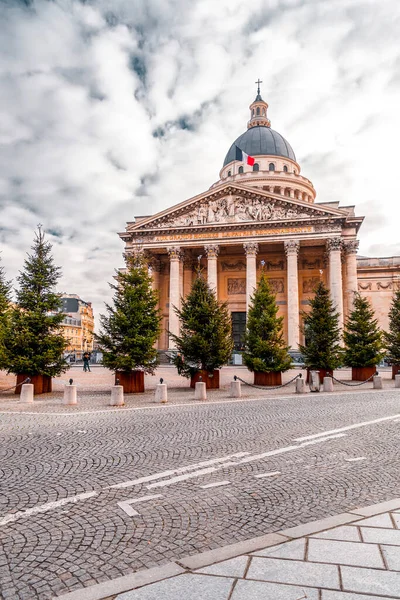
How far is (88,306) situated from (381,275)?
281 ft

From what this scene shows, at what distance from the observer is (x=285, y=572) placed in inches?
129

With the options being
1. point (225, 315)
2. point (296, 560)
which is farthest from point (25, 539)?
point (225, 315)

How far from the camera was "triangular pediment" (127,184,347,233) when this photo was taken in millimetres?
42094

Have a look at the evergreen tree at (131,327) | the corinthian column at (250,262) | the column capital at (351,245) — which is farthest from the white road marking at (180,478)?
the column capital at (351,245)

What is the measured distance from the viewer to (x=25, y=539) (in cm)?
408

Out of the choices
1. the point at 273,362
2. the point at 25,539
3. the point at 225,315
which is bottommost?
the point at 25,539

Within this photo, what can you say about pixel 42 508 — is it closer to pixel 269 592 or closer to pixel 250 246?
pixel 269 592

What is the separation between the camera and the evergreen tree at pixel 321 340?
890 inches

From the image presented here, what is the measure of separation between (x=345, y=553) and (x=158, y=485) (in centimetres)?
284

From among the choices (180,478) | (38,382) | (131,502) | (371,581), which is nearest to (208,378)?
(38,382)

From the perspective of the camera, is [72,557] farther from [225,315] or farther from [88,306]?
[88,306]

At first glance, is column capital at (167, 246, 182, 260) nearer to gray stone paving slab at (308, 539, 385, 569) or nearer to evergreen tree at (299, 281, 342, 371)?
evergreen tree at (299, 281, 342, 371)

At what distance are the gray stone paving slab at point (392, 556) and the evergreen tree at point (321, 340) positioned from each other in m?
19.5

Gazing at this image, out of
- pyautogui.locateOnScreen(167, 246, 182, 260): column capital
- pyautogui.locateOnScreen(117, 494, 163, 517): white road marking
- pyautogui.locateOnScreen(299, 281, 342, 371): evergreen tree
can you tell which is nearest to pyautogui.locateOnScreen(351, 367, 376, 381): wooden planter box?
pyautogui.locateOnScreen(299, 281, 342, 371): evergreen tree
